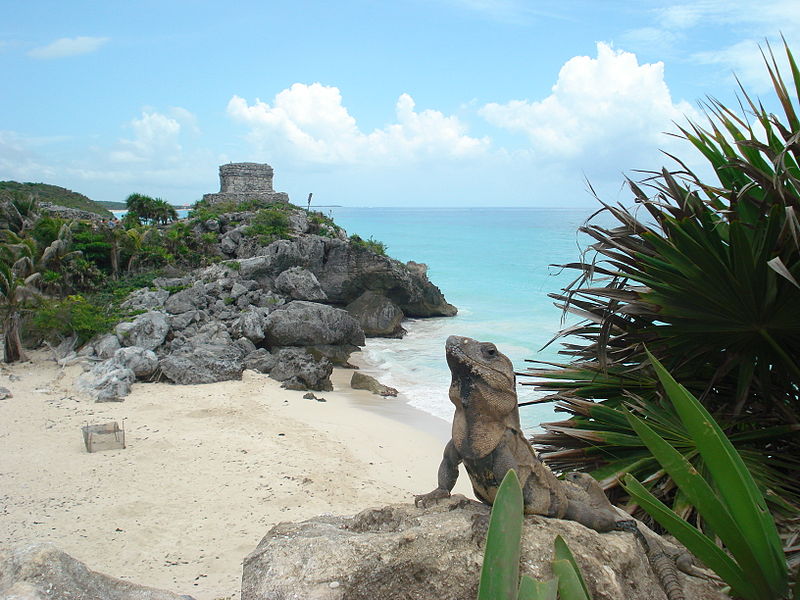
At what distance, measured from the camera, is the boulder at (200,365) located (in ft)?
46.6

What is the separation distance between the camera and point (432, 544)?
2641mm

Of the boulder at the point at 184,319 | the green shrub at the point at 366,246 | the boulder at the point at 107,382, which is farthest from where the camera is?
the green shrub at the point at 366,246

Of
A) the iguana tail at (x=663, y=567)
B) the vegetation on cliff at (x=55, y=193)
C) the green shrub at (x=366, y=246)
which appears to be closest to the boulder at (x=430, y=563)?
the iguana tail at (x=663, y=567)

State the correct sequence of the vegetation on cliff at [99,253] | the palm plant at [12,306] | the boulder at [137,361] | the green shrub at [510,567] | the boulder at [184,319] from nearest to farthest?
the green shrub at [510,567]
the boulder at [137,361]
the palm plant at [12,306]
the vegetation on cliff at [99,253]
the boulder at [184,319]

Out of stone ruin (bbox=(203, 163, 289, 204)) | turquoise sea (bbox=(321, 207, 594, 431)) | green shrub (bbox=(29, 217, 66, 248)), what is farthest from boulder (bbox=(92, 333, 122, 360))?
stone ruin (bbox=(203, 163, 289, 204))

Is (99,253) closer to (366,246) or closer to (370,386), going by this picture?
(366,246)

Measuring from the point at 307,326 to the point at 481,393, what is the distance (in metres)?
15.6

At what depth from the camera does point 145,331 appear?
16.1 metres

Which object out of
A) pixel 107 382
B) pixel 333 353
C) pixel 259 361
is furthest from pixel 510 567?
pixel 333 353

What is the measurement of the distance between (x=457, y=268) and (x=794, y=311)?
54481 mm

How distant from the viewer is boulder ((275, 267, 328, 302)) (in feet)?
71.6

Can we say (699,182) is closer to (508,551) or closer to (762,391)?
(762,391)

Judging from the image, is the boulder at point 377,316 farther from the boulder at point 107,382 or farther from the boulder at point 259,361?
the boulder at point 107,382

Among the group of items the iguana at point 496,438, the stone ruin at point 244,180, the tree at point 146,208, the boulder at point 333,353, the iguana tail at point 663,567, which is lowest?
the boulder at point 333,353
